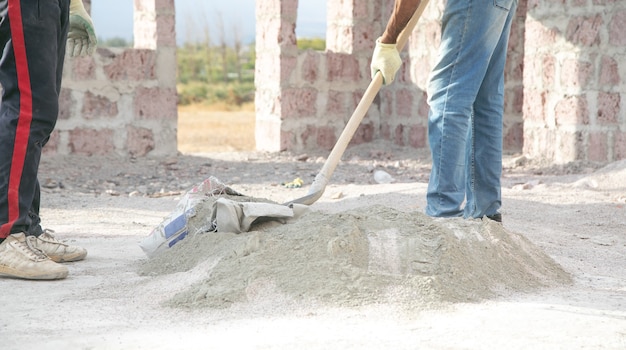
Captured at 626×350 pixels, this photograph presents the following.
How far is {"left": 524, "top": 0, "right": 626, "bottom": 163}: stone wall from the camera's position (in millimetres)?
6238

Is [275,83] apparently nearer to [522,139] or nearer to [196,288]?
[522,139]

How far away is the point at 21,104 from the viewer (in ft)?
9.40

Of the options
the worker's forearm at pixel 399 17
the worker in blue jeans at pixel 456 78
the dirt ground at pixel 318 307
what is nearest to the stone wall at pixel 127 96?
the dirt ground at pixel 318 307

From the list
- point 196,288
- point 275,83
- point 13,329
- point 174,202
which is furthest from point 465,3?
point 275,83

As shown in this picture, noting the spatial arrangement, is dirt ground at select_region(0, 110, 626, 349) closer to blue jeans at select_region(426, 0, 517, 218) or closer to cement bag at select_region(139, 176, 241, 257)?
cement bag at select_region(139, 176, 241, 257)

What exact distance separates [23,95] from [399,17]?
1.48 metres

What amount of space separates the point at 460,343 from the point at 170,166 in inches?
203

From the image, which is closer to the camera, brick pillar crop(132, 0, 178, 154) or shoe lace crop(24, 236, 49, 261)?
shoe lace crop(24, 236, 49, 261)

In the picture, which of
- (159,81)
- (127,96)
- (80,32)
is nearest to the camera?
(80,32)

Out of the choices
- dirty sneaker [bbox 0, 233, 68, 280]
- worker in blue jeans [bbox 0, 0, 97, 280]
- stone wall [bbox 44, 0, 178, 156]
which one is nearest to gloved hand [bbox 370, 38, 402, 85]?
worker in blue jeans [bbox 0, 0, 97, 280]

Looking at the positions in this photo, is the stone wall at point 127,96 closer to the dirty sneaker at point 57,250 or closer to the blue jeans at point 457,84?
the dirty sneaker at point 57,250

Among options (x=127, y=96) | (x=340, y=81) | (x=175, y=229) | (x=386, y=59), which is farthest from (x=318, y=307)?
(x=340, y=81)

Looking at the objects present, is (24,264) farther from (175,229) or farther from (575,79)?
(575,79)

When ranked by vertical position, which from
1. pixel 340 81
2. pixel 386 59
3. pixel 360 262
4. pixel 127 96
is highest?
pixel 386 59
